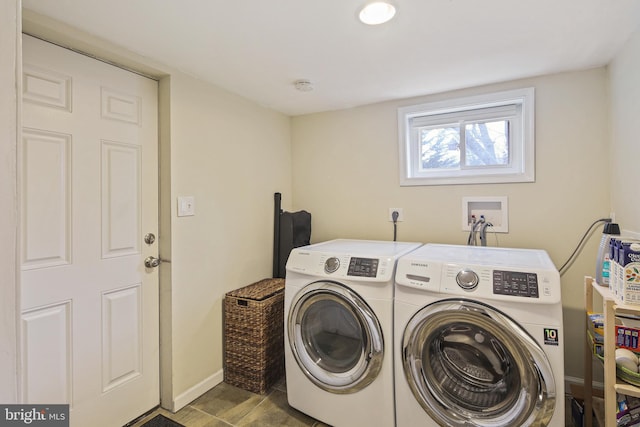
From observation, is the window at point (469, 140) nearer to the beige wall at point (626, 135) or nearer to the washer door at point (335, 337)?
the beige wall at point (626, 135)

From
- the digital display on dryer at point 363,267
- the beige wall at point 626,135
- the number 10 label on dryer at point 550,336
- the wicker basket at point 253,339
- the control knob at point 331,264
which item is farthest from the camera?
the wicker basket at point 253,339

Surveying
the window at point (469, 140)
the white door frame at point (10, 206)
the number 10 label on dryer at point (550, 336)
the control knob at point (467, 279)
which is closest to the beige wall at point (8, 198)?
the white door frame at point (10, 206)

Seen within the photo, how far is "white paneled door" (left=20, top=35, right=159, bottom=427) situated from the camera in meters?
1.39

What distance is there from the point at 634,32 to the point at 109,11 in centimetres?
234

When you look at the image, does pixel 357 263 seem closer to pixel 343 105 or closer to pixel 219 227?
pixel 219 227

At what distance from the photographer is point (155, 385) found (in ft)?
6.18

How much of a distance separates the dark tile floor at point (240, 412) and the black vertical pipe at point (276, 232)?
91 cm

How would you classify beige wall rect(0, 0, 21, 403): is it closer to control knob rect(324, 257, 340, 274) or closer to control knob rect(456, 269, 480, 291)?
control knob rect(324, 257, 340, 274)

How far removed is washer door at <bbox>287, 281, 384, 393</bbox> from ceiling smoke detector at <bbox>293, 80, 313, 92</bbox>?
129 centimetres

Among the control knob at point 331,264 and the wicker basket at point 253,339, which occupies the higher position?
the control knob at point 331,264

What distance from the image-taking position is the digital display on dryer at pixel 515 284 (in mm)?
1275

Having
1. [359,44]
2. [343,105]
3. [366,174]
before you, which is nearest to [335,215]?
[366,174]

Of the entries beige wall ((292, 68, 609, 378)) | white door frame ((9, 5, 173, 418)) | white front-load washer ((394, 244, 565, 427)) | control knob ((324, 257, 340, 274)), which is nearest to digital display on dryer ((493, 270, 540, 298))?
white front-load washer ((394, 244, 565, 427))

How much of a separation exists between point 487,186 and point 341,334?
4.62 ft
